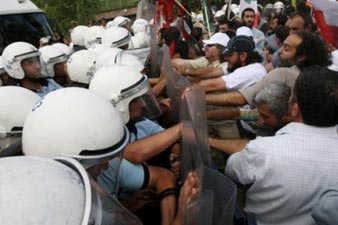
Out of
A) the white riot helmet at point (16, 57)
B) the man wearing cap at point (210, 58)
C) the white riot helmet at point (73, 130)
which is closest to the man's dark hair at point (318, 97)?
the white riot helmet at point (73, 130)

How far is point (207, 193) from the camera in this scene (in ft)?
5.87

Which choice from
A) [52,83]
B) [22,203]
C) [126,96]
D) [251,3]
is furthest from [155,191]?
[251,3]

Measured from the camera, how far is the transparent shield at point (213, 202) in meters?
1.78

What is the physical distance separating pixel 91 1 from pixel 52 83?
20.5m

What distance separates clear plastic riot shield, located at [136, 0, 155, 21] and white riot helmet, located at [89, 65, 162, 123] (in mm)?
7423

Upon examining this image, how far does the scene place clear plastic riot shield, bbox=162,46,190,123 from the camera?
3279 millimetres

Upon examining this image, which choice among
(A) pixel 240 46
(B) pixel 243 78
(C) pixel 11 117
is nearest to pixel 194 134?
(C) pixel 11 117

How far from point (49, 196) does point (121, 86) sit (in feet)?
5.31

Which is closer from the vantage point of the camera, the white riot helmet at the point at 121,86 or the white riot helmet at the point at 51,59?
the white riot helmet at the point at 121,86

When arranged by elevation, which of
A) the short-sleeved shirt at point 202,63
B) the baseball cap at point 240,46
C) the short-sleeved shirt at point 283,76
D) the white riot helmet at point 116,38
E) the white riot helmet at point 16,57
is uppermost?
the short-sleeved shirt at point 283,76

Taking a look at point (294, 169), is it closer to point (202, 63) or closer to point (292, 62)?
point (292, 62)

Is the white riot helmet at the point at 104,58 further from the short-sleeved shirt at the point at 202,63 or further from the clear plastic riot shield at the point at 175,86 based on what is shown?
the short-sleeved shirt at the point at 202,63

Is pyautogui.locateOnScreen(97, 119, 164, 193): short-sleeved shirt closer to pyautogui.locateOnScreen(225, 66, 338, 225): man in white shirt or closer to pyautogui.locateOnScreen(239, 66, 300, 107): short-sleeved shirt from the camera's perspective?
pyautogui.locateOnScreen(225, 66, 338, 225): man in white shirt

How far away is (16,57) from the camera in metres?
4.99
